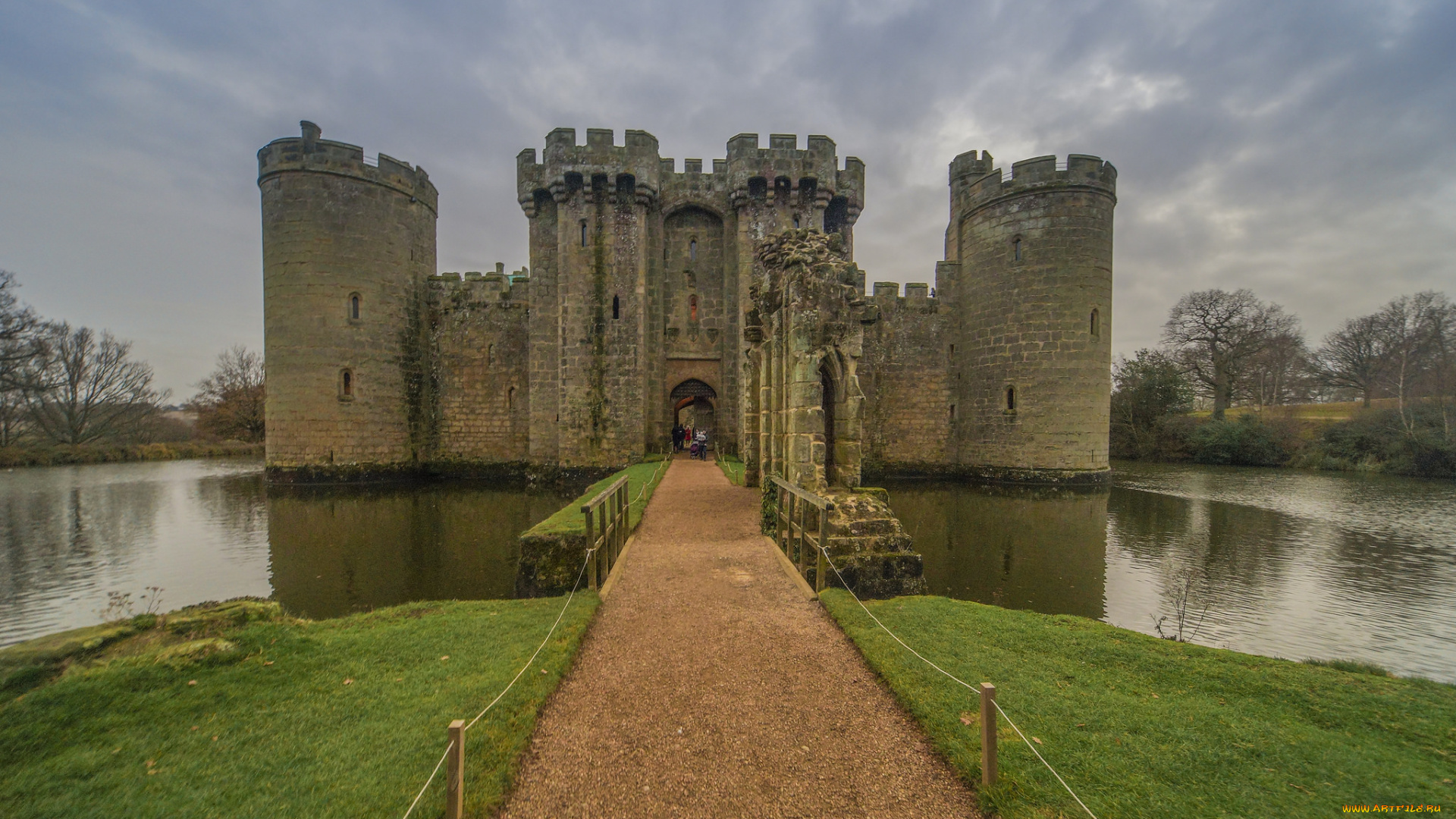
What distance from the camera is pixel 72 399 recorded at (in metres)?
31.6

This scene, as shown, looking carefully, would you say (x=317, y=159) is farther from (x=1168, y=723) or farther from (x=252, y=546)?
(x=1168, y=723)

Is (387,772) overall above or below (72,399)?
below

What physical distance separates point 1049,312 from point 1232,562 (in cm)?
1165

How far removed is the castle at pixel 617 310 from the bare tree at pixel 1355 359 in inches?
903

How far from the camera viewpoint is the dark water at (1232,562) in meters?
7.21

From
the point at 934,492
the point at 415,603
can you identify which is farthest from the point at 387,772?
the point at 934,492

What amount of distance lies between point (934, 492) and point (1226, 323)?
25.7m

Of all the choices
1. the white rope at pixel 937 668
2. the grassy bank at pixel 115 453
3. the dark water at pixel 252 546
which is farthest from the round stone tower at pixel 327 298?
the white rope at pixel 937 668

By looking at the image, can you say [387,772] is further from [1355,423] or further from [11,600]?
[1355,423]

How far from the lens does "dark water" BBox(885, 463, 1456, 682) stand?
7.21m

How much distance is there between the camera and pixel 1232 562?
10266 mm

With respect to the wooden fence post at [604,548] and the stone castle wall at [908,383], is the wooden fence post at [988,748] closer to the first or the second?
the wooden fence post at [604,548]

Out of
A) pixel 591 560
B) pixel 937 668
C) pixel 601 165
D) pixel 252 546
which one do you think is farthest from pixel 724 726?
pixel 601 165

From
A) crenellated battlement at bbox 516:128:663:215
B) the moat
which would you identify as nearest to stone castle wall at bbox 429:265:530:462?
the moat
